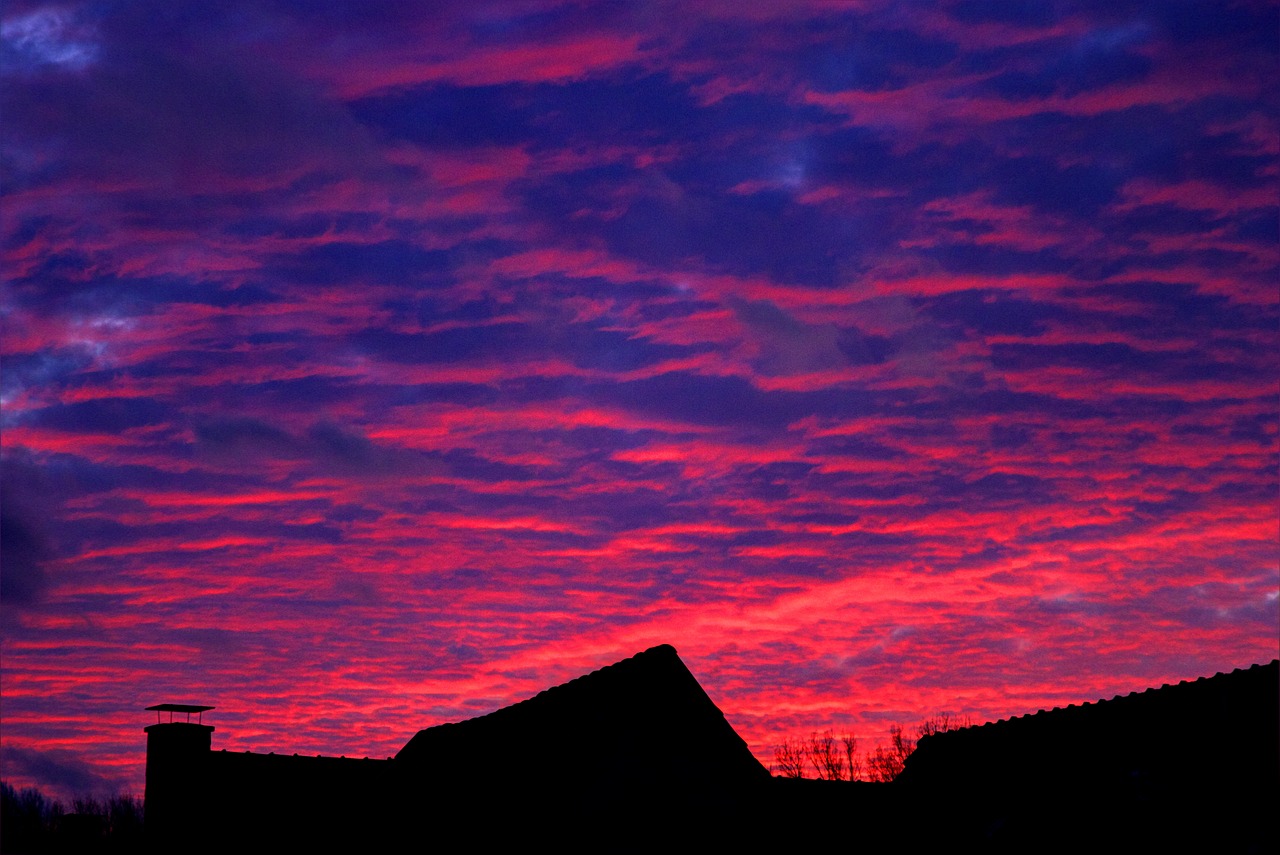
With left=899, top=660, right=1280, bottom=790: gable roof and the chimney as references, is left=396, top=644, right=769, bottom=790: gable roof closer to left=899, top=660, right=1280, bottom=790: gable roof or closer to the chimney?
left=899, top=660, right=1280, bottom=790: gable roof

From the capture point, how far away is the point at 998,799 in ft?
103

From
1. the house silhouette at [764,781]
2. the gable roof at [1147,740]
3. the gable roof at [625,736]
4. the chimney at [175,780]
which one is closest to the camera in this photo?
the gable roof at [1147,740]

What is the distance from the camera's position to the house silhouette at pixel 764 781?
84.5 ft

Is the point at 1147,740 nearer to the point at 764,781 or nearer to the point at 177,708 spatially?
the point at 764,781

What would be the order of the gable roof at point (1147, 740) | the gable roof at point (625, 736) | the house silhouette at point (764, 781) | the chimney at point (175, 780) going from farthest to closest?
1. the chimney at point (175, 780)
2. the gable roof at point (625, 736)
3. the house silhouette at point (764, 781)
4. the gable roof at point (1147, 740)

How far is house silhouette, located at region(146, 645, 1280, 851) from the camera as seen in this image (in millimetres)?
25766

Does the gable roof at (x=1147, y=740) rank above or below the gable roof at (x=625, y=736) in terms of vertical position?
below

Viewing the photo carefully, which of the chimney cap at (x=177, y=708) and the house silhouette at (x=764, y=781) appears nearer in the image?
the house silhouette at (x=764, y=781)

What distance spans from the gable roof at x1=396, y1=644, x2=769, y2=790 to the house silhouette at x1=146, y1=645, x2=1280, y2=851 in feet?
0.11

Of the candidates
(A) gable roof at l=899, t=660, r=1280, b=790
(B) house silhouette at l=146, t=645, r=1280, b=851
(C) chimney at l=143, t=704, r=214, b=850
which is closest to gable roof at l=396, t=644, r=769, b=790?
(B) house silhouette at l=146, t=645, r=1280, b=851

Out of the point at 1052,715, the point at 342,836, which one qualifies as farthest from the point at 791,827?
the point at 342,836

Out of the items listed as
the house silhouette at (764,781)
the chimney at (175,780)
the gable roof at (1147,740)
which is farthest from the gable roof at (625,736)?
the chimney at (175,780)

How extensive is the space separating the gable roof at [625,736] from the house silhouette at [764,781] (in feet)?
0.11

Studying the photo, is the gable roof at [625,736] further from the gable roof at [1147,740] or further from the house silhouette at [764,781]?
the gable roof at [1147,740]
